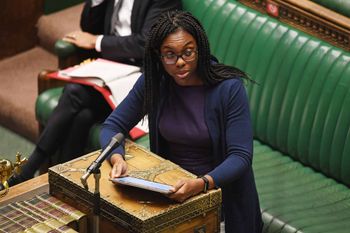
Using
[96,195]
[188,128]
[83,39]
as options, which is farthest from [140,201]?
[83,39]

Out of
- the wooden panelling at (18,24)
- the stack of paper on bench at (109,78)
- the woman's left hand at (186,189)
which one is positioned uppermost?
the woman's left hand at (186,189)

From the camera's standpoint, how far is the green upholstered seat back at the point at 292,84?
16.0 feet

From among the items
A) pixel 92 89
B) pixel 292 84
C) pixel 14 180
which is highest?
pixel 292 84

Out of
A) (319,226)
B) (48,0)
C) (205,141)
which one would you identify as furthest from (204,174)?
(48,0)

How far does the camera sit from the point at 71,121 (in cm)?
545

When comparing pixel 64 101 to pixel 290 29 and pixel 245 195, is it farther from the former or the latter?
pixel 245 195

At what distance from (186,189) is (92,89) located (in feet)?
6.26

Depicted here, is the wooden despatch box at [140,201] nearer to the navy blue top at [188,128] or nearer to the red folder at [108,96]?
the navy blue top at [188,128]

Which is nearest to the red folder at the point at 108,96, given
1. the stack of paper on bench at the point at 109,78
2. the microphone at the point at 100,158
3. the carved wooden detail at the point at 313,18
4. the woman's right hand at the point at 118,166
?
the stack of paper on bench at the point at 109,78

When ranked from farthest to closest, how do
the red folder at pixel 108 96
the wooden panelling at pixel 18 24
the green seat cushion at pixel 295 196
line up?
1. the wooden panelling at pixel 18 24
2. the red folder at pixel 108 96
3. the green seat cushion at pixel 295 196

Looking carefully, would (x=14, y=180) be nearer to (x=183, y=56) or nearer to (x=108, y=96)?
(x=108, y=96)

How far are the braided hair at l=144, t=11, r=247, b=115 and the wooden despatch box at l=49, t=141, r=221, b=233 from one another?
0.25 meters

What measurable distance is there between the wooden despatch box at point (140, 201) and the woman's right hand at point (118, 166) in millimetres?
28

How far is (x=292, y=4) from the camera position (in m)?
5.12
